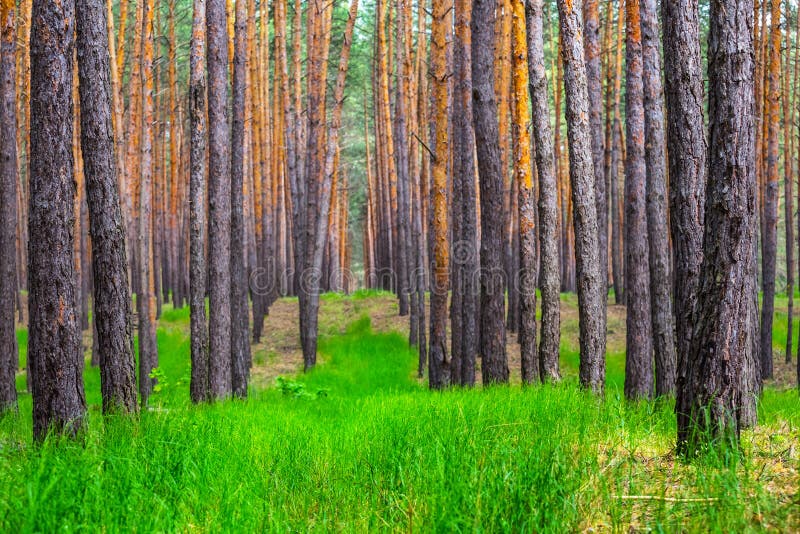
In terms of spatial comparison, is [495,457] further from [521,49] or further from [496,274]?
[521,49]

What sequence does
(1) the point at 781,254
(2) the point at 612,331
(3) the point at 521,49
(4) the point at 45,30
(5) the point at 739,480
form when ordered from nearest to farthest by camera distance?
(5) the point at 739,480 → (4) the point at 45,30 → (3) the point at 521,49 → (2) the point at 612,331 → (1) the point at 781,254

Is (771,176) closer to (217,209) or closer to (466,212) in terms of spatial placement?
(466,212)

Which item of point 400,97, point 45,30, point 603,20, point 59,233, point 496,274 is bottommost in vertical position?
point 496,274

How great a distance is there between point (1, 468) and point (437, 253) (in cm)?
749

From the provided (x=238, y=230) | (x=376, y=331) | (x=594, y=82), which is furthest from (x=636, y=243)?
(x=376, y=331)

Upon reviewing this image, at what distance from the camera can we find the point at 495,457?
13.3 feet

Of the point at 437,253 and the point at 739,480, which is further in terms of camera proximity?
the point at 437,253

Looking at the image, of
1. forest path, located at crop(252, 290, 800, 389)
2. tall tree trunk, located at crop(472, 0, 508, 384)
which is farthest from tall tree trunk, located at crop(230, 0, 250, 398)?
tall tree trunk, located at crop(472, 0, 508, 384)

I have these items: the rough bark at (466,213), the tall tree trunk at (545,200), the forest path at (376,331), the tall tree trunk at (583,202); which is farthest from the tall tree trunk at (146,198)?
the tall tree trunk at (583,202)

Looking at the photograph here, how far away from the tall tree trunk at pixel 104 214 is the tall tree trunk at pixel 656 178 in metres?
5.87

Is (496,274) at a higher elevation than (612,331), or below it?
higher

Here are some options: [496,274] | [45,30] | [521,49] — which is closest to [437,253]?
[496,274]

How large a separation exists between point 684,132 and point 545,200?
3457 mm

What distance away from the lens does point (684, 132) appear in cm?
500
